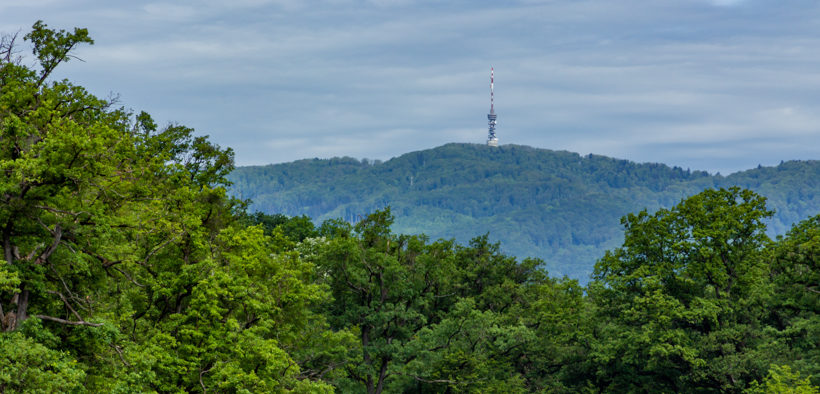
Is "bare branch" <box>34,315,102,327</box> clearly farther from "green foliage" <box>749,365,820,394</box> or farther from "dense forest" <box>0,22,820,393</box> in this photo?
"green foliage" <box>749,365,820,394</box>

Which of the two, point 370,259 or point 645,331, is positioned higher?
point 370,259

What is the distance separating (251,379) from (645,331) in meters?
24.1

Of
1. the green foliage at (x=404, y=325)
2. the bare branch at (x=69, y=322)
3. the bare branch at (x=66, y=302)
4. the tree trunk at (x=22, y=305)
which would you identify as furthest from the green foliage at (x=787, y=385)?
the tree trunk at (x=22, y=305)

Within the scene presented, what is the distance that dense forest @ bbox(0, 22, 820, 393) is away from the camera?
75.4ft

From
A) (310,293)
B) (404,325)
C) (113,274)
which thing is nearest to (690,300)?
(404,325)

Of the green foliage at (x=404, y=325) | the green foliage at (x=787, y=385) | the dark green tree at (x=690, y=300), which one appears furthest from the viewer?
the green foliage at (x=404, y=325)

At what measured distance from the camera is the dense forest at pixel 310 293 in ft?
75.4

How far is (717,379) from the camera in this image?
45.3 meters

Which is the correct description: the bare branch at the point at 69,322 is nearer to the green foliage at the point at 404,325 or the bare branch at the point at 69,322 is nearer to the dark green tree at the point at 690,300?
the green foliage at the point at 404,325

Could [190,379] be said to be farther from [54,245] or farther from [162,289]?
[54,245]

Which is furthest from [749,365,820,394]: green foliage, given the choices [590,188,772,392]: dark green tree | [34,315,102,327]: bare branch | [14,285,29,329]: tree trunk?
→ [14,285,29,329]: tree trunk

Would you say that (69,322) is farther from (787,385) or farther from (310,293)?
(787,385)

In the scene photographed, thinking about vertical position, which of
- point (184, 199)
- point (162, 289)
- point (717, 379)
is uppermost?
point (184, 199)

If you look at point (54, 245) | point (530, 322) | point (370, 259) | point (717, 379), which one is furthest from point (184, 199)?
point (530, 322)
